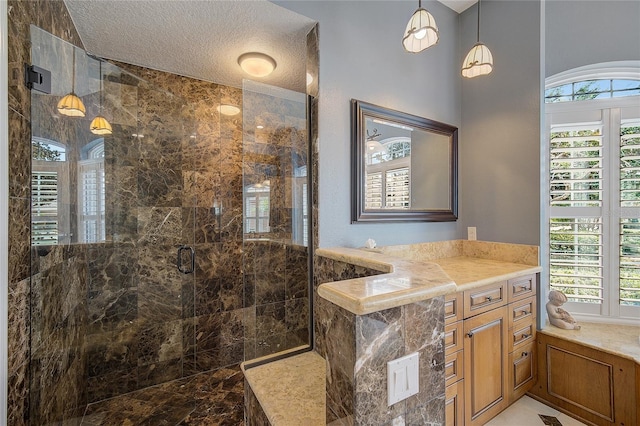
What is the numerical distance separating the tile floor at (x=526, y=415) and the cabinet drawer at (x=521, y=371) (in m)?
0.07

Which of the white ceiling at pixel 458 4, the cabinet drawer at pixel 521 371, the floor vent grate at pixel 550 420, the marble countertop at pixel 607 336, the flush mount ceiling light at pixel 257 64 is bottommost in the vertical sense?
the floor vent grate at pixel 550 420

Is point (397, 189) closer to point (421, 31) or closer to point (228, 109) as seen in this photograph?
point (421, 31)

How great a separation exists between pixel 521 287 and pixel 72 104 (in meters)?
3.41

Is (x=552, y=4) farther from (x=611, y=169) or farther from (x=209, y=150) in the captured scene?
(x=209, y=150)

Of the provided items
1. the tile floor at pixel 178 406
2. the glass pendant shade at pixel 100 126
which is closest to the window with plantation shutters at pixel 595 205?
the tile floor at pixel 178 406

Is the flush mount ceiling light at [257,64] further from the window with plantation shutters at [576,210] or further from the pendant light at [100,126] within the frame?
the window with plantation shutters at [576,210]

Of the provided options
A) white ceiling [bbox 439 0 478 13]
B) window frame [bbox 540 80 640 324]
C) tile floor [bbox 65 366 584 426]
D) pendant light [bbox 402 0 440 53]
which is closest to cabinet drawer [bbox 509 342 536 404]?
tile floor [bbox 65 366 584 426]

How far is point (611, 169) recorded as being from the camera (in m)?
2.14

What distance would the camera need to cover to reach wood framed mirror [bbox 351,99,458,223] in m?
1.95

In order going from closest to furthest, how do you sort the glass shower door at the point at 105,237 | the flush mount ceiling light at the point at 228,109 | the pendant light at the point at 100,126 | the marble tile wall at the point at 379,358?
the marble tile wall at the point at 379,358
the glass shower door at the point at 105,237
the pendant light at the point at 100,126
the flush mount ceiling light at the point at 228,109

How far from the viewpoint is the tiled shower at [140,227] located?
130cm

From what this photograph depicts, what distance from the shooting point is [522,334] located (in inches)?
77.8

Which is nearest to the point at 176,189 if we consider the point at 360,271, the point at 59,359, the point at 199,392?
the point at 59,359

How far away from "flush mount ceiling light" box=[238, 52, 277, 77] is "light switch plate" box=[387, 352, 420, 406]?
2.38 meters
